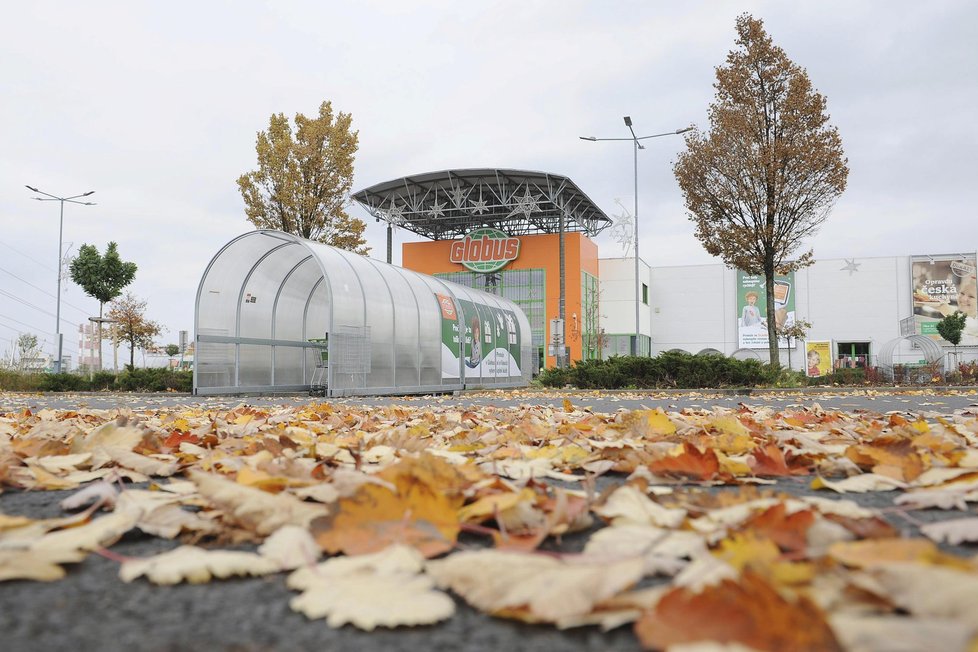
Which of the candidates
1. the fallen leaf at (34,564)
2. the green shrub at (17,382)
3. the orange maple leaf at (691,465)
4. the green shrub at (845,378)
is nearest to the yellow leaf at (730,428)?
the orange maple leaf at (691,465)

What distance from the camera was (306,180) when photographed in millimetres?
23188

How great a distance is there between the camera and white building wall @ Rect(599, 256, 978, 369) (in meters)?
47.3

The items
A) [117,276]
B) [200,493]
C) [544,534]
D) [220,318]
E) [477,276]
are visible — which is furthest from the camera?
[477,276]

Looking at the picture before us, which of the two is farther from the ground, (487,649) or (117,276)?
(117,276)

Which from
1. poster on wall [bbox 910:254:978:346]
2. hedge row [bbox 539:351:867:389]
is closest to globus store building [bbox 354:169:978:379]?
poster on wall [bbox 910:254:978:346]

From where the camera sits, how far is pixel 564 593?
846 mm

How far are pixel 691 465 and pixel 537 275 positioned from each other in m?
42.0

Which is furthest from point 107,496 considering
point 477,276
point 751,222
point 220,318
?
point 477,276

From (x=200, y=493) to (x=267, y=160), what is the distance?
23.1 metres

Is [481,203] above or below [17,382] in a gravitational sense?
above

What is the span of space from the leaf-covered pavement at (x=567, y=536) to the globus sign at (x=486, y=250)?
4193 centimetres

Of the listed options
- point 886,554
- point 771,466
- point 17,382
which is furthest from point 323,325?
point 886,554

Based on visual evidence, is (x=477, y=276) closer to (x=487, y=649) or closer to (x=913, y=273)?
(x=913, y=273)

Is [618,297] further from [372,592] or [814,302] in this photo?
[372,592]
